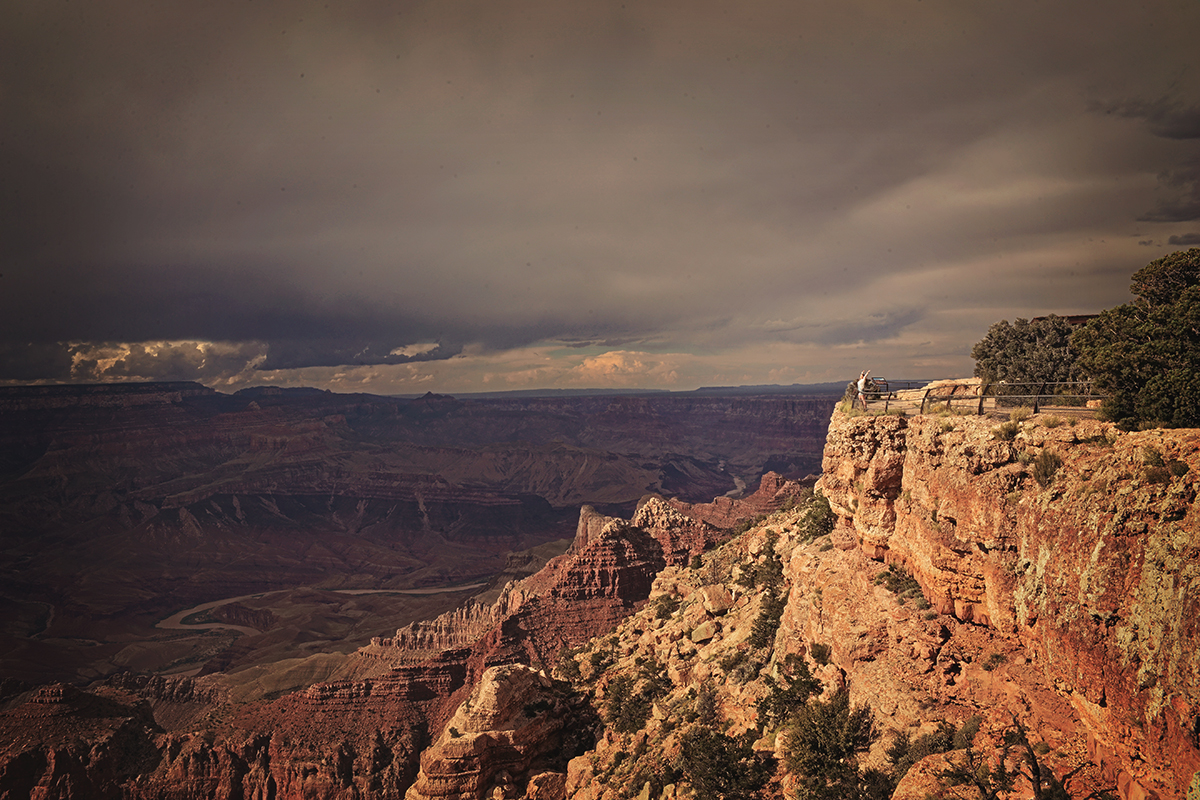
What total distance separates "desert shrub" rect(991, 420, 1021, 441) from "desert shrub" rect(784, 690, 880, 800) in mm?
8127

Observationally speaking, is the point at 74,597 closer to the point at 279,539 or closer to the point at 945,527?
the point at 279,539

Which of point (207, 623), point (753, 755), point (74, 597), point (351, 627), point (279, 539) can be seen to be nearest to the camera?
point (753, 755)

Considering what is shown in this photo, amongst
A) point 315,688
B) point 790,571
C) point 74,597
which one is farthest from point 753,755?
point 74,597

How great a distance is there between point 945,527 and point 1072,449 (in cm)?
382

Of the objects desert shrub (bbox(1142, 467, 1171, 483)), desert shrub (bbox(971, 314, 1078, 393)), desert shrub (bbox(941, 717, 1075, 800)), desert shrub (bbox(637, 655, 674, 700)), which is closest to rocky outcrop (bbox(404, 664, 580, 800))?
desert shrub (bbox(637, 655, 674, 700))

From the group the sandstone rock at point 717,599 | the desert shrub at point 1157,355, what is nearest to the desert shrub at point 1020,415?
the desert shrub at point 1157,355

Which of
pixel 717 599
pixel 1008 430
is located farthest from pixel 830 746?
pixel 717 599

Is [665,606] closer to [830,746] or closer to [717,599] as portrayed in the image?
[717,599]

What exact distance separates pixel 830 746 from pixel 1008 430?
372 inches

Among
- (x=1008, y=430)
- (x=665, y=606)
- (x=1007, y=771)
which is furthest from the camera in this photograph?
(x=665, y=606)

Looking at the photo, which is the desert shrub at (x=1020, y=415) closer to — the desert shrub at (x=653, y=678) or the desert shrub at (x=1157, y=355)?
the desert shrub at (x=1157, y=355)

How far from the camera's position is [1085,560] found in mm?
11398

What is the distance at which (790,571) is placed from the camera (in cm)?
2488

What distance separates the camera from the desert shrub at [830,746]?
1500 centimetres
